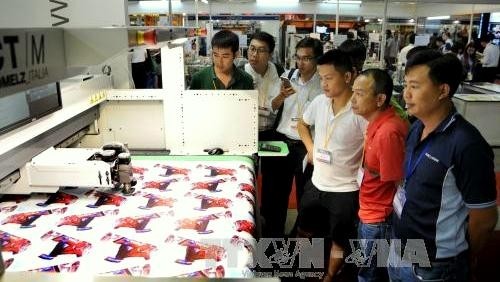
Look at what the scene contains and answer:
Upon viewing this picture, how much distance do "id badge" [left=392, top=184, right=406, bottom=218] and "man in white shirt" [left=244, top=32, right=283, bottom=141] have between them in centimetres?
130

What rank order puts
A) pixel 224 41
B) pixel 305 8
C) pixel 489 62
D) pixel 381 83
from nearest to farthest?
pixel 381 83
pixel 224 41
pixel 489 62
pixel 305 8

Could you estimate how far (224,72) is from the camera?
2.77m

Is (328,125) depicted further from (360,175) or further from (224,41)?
(224,41)

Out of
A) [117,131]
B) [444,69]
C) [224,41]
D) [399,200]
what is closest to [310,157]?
[399,200]

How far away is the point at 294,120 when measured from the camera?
111 inches

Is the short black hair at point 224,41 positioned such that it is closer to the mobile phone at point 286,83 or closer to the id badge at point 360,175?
the mobile phone at point 286,83

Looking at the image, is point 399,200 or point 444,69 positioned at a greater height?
point 444,69

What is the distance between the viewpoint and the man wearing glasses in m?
2.80

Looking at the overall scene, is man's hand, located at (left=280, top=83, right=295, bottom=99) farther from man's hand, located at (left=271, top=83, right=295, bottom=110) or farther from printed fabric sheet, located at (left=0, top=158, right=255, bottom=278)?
printed fabric sheet, located at (left=0, top=158, right=255, bottom=278)

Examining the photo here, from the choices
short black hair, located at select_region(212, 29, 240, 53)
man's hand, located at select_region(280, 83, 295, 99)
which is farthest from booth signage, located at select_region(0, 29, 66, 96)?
man's hand, located at select_region(280, 83, 295, 99)

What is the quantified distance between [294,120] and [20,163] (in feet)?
5.71

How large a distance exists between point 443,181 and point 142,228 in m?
1.25

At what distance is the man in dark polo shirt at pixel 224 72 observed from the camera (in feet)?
8.75

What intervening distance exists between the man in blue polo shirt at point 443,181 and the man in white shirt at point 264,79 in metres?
1.40
